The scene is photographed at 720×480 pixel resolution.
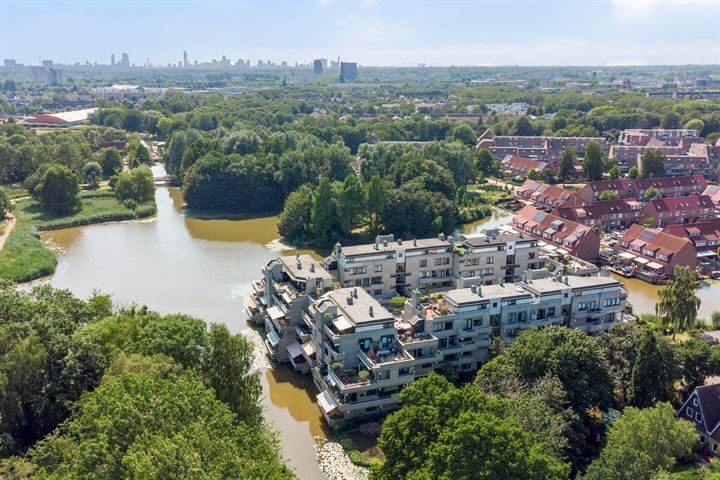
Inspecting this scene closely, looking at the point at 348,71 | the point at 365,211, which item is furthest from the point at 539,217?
the point at 348,71

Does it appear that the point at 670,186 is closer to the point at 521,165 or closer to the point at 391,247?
the point at 521,165

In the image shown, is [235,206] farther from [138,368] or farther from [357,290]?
[138,368]

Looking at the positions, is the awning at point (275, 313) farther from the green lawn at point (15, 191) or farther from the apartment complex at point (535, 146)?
the apartment complex at point (535, 146)

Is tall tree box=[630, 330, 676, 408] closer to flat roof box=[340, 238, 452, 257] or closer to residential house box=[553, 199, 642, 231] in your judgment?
flat roof box=[340, 238, 452, 257]

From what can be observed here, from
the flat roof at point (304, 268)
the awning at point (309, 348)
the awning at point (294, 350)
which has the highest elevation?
the flat roof at point (304, 268)

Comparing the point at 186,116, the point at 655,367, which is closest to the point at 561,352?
the point at 655,367

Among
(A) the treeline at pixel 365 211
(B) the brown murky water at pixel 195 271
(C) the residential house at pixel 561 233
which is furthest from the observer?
(A) the treeline at pixel 365 211

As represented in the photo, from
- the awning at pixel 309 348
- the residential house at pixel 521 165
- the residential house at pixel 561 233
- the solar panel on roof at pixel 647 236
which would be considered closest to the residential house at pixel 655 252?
the solar panel on roof at pixel 647 236
